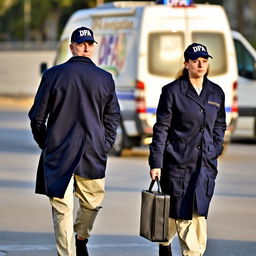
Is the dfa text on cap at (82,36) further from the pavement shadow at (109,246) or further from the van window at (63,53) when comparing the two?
the van window at (63,53)

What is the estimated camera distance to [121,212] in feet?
41.4

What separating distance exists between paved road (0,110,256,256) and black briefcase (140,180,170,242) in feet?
4.91

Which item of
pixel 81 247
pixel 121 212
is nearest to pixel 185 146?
pixel 81 247

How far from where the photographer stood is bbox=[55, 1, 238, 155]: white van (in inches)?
770

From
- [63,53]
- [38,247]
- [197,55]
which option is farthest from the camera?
[63,53]

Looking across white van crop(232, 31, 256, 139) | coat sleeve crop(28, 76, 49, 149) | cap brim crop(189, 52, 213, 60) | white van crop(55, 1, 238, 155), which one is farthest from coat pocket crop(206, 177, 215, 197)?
white van crop(232, 31, 256, 139)

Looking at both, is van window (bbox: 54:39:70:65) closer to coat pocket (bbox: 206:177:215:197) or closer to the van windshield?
the van windshield

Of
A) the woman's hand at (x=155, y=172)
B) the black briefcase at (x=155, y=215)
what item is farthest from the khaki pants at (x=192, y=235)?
the woman's hand at (x=155, y=172)


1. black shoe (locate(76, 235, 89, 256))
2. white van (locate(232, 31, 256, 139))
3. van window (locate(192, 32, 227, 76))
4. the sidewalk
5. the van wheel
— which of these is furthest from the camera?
white van (locate(232, 31, 256, 139))

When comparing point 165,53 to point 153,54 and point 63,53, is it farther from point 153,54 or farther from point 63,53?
point 63,53

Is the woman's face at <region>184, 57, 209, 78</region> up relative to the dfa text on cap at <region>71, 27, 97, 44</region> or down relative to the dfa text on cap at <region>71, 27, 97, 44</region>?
down

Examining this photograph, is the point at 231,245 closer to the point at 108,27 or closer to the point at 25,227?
the point at 25,227

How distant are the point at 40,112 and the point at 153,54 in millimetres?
11617

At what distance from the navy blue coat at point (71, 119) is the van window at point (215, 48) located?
1178 cm
